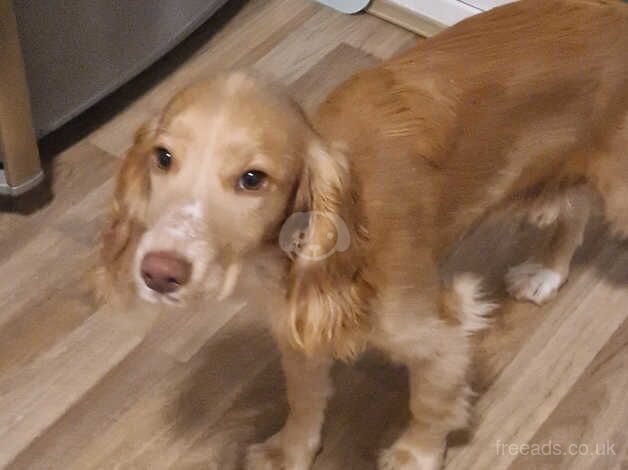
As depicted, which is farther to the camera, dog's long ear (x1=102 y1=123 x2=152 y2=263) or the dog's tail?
the dog's tail

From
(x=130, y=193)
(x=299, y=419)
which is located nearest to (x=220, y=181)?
(x=130, y=193)

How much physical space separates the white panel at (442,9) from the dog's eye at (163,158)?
57.2 inches

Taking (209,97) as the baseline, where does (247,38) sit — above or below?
below

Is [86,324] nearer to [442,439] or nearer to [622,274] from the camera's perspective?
[442,439]

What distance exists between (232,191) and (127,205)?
0.25m

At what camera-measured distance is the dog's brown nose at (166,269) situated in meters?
1.00

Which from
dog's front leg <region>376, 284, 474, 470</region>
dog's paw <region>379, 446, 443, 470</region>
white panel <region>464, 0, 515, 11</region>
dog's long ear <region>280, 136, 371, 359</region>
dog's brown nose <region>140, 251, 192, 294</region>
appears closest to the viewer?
dog's brown nose <region>140, 251, 192, 294</region>

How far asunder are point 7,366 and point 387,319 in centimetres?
81

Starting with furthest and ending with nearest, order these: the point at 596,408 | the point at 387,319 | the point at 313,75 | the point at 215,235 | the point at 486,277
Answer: the point at 313,75 < the point at 486,277 < the point at 596,408 < the point at 387,319 < the point at 215,235

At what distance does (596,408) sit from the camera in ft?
5.52

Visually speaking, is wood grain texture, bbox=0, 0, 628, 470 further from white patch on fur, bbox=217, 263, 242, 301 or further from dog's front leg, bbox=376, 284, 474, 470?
white patch on fur, bbox=217, 263, 242, 301

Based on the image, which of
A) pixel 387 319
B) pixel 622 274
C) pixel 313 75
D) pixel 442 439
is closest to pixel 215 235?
pixel 387 319

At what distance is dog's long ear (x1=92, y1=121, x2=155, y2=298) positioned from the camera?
1.21m

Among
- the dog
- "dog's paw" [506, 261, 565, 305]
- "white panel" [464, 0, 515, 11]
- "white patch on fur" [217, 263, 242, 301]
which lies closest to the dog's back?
the dog
